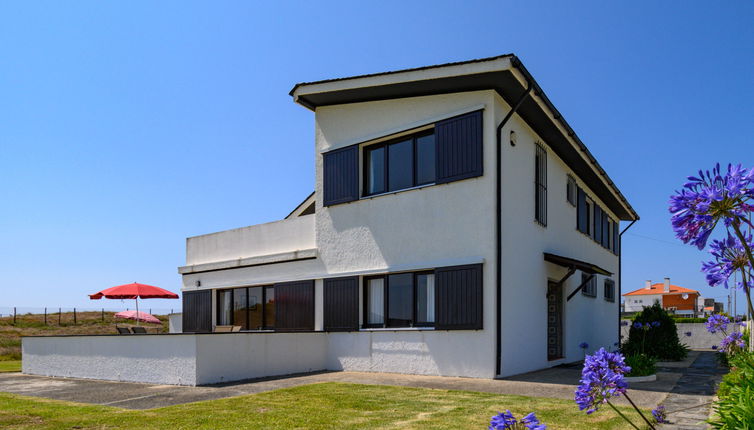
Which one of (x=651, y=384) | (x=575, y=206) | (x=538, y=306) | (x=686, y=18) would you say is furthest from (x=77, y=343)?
(x=686, y=18)

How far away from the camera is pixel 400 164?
12555 millimetres

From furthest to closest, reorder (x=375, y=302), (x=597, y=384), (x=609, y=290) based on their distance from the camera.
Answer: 1. (x=609, y=290)
2. (x=375, y=302)
3. (x=597, y=384)

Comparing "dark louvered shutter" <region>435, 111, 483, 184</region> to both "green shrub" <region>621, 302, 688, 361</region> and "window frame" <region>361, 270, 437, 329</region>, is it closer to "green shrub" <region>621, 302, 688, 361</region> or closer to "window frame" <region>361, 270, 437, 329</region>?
"window frame" <region>361, 270, 437, 329</region>

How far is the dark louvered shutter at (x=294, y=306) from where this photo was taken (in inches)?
544

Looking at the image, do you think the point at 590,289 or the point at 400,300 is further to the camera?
the point at 590,289

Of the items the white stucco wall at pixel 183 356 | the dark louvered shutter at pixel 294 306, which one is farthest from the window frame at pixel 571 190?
the white stucco wall at pixel 183 356

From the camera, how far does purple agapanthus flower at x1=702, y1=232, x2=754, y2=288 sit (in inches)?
118

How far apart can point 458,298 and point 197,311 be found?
31.7 ft

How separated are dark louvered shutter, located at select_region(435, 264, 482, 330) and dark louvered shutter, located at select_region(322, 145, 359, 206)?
302cm

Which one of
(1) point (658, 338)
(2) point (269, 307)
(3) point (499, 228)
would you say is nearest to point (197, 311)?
(2) point (269, 307)

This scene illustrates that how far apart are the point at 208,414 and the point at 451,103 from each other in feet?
23.8

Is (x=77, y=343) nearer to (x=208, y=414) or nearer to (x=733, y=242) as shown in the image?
(x=208, y=414)

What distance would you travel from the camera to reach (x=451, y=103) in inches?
453

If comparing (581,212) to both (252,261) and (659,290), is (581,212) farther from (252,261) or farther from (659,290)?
(659,290)
